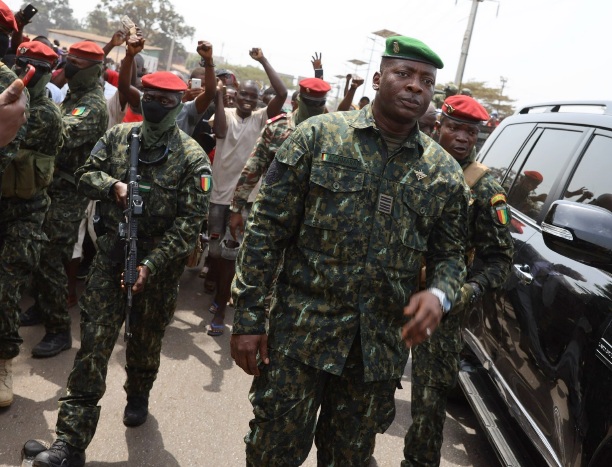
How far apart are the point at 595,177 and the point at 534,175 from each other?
0.83 meters

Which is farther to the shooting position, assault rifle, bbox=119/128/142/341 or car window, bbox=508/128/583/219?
car window, bbox=508/128/583/219

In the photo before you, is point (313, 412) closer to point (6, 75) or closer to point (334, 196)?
point (334, 196)

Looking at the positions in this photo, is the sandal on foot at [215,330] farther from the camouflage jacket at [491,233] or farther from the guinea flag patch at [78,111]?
the camouflage jacket at [491,233]

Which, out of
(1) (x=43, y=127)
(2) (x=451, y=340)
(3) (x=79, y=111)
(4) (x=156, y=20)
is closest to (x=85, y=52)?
(3) (x=79, y=111)

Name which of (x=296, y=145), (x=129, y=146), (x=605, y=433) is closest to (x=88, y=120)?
(x=129, y=146)

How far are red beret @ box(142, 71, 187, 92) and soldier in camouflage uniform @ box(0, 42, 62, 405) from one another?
741 mm

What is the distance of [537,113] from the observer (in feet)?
14.4

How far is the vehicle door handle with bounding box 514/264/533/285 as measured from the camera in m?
3.26

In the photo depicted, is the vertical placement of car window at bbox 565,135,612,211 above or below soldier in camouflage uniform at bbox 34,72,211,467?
above

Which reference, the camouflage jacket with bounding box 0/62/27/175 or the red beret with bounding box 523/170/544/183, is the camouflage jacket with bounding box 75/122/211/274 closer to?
the camouflage jacket with bounding box 0/62/27/175

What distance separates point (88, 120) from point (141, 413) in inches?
87.7

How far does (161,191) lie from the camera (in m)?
3.40

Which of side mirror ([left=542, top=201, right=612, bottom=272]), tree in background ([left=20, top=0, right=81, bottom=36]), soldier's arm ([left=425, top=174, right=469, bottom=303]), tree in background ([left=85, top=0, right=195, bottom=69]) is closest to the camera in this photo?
side mirror ([left=542, top=201, right=612, bottom=272])

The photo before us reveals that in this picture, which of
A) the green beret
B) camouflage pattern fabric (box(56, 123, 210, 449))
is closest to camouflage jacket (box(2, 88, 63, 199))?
camouflage pattern fabric (box(56, 123, 210, 449))
